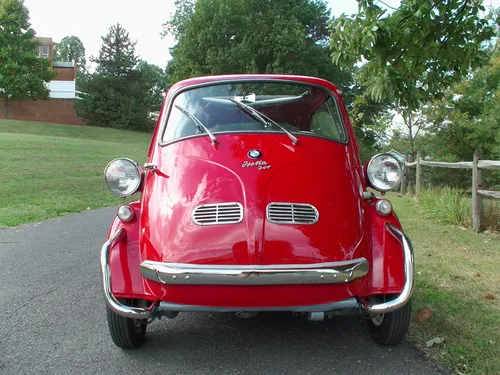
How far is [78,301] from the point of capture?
4445 millimetres

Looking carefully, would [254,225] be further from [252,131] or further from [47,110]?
[47,110]

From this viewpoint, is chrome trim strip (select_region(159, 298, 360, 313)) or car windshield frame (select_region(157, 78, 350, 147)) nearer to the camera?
chrome trim strip (select_region(159, 298, 360, 313))

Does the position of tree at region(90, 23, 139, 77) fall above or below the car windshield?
above

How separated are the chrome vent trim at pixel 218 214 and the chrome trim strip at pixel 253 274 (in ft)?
0.98

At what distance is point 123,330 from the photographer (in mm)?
3234

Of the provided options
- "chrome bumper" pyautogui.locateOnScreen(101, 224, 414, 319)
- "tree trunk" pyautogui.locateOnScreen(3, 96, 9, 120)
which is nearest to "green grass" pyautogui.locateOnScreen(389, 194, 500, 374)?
"chrome bumper" pyautogui.locateOnScreen(101, 224, 414, 319)

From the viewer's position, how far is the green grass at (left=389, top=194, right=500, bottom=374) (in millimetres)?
3281

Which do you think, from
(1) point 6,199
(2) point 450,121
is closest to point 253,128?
(1) point 6,199

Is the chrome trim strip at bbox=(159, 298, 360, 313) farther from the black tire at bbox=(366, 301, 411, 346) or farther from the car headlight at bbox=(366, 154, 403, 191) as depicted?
the car headlight at bbox=(366, 154, 403, 191)

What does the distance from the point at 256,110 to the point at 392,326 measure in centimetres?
188

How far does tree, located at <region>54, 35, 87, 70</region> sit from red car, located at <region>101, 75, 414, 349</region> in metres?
98.6

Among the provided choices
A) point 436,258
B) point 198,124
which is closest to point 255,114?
point 198,124

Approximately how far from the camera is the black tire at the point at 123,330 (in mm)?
3219

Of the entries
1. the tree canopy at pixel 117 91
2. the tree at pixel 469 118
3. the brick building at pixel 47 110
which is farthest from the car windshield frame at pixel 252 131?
the brick building at pixel 47 110
